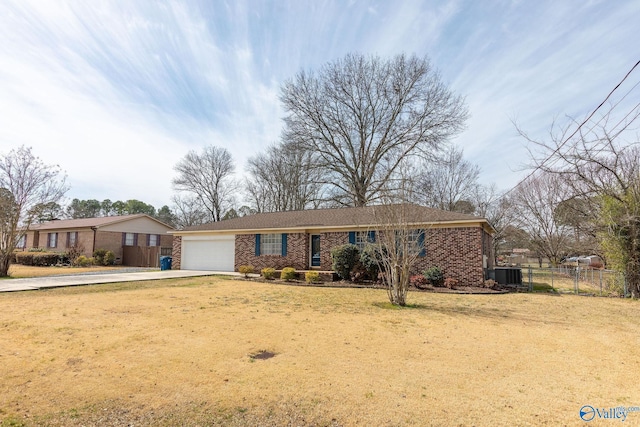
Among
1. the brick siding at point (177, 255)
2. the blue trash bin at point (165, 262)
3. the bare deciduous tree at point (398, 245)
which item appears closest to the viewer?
the bare deciduous tree at point (398, 245)

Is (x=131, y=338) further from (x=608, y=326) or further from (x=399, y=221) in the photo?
(x=608, y=326)

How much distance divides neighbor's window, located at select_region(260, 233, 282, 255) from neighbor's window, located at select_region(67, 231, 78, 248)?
1789cm

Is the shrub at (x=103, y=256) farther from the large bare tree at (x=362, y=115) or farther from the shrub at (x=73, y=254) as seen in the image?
the large bare tree at (x=362, y=115)

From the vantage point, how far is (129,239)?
28766mm

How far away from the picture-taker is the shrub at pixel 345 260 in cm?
1567

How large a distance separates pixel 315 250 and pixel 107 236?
18395mm

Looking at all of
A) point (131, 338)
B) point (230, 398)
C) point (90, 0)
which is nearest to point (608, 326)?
point (230, 398)

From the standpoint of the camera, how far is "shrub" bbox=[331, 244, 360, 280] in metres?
15.7

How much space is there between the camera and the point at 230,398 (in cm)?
368

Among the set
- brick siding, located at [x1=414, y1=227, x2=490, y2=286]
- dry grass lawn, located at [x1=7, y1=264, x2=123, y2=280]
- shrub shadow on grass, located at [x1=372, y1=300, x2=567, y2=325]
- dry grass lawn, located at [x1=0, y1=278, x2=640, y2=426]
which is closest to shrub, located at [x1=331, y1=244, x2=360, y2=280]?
brick siding, located at [x1=414, y1=227, x2=490, y2=286]

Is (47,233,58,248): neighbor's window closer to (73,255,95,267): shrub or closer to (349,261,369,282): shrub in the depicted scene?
(73,255,95,267): shrub

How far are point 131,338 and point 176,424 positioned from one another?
3293mm

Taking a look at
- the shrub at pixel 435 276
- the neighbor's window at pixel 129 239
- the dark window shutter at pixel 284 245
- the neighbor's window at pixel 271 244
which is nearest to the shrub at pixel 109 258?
the neighbor's window at pixel 129 239

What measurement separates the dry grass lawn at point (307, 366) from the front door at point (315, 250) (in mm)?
9672
